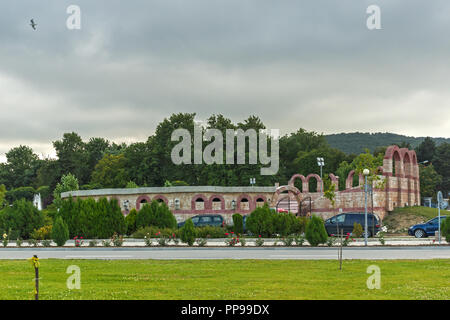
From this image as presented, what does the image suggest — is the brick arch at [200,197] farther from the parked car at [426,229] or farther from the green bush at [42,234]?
the parked car at [426,229]

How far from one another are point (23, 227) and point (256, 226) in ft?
43.1

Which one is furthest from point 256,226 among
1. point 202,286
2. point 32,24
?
point 202,286

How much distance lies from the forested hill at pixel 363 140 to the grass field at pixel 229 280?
129692mm

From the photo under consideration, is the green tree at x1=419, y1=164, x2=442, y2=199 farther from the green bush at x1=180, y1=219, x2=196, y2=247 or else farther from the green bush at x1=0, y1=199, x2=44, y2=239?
the green bush at x1=180, y1=219, x2=196, y2=247

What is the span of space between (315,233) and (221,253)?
4573mm

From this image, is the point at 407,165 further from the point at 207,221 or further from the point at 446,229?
the point at 446,229

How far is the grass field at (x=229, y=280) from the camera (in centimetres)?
1130

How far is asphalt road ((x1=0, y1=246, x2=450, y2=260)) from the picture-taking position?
813 inches

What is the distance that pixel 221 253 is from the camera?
22422 mm

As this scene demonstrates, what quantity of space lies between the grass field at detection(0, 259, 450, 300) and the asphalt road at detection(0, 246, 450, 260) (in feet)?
7.64

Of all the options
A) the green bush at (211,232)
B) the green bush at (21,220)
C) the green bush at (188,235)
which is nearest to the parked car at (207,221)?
the green bush at (211,232)
